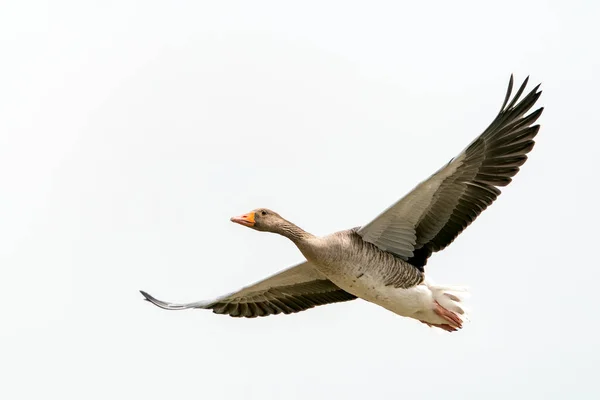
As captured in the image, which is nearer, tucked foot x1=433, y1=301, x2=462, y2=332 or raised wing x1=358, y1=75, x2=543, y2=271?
raised wing x1=358, y1=75, x2=543, y2=271

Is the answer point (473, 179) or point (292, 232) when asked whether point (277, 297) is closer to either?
point (292, 232)

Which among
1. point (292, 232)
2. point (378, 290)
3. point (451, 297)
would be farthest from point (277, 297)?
point (451, 297)

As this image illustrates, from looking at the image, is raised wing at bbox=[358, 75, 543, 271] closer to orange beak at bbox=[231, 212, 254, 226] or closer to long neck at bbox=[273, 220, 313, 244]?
long neck at bbox=[273, 220, 313, 244]

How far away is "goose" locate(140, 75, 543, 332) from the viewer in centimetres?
1645

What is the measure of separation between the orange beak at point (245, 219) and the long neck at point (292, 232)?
1.28 feet

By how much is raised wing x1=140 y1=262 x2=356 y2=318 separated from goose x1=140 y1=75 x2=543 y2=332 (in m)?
0.94

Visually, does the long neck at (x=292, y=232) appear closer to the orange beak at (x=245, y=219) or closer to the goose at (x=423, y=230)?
the goose at (x=423, y=230)

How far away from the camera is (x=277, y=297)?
61.3ft

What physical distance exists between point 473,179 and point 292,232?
257 centimetres

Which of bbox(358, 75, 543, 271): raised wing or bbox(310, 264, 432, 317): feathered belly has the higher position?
bbox(358, 75, 543, 271): raised wing

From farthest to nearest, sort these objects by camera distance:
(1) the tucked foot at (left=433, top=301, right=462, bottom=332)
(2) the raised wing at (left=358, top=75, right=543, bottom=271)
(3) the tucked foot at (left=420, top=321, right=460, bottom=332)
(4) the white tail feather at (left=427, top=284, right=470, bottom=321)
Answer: (3) the tucked foot at (left=420, top=321, right=460, bottom=332), (4) the white tail feather at (left=427, top=284, right=470, bottom=321), (1) the tucked foot at (left=433, top=301, right=462, bottom=332), (2) the raised wing at (left=358, top=75, right=543, bottom=271)

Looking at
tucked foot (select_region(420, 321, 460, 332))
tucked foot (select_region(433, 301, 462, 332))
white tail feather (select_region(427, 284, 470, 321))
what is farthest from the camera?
tucked foot (select_region(420, 321, 460, 332))

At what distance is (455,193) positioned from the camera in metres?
16.7

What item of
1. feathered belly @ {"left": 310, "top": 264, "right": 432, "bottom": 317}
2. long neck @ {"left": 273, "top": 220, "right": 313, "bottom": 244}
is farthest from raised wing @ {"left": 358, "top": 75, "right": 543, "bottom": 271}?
long neck @ {"left": 273, "top": 220, "right": 313, "bottom": 244}
